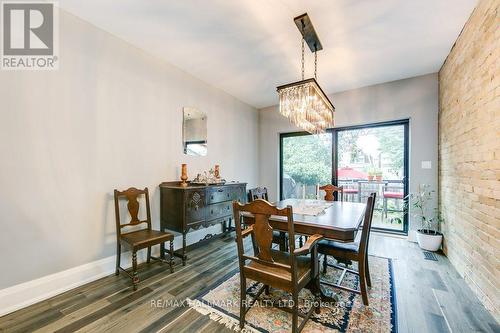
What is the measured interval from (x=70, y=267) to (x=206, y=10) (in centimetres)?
289

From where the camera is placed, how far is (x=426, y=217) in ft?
11.5

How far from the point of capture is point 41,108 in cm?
203

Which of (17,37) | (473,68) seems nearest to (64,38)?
(17,37)

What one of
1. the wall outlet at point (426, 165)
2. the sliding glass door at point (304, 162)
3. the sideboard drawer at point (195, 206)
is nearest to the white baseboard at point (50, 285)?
the sideboard drawer at point (195, 206)

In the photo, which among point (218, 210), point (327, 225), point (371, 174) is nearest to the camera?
point (327, 225)

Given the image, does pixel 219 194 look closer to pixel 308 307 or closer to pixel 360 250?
pixel 308 307

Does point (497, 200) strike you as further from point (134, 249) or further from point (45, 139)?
point (45, 139)

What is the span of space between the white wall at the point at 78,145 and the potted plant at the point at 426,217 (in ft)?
12.7

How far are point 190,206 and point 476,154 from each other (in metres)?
3.15

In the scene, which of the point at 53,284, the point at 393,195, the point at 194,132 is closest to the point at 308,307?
the point at 53,284

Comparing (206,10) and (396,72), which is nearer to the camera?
(206,10)

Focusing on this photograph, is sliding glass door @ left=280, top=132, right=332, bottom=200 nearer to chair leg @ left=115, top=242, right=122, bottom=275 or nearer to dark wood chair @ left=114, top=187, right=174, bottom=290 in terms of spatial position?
dark wood chair @ left=114, top=187, right=174, bottom=290

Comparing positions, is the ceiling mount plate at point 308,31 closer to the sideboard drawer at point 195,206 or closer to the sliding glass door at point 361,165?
the sliding glass door at point 361,165

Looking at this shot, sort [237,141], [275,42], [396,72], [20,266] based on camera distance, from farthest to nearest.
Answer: [237,141] → [396,72] → [275,42] → [20,266]
